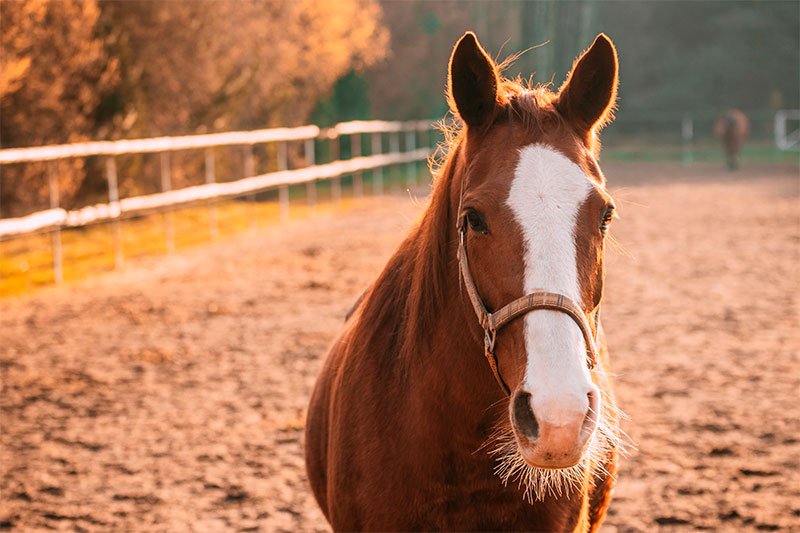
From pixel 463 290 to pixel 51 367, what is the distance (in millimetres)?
4381

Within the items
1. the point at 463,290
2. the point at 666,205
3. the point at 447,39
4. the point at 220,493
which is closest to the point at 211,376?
the point at 220,493

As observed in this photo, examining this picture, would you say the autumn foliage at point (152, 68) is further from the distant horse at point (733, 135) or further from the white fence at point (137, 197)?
the distant horse at point (733, 135)

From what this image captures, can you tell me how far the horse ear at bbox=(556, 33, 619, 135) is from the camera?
1982 millimetres

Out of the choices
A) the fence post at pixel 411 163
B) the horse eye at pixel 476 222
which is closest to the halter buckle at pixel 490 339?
the horse eye at pixel 476 222

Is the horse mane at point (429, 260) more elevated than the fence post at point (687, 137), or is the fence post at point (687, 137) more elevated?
the fence post at point (687, 137)

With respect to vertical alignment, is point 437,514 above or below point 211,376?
above

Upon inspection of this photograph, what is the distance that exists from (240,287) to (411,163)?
12966 millimetres

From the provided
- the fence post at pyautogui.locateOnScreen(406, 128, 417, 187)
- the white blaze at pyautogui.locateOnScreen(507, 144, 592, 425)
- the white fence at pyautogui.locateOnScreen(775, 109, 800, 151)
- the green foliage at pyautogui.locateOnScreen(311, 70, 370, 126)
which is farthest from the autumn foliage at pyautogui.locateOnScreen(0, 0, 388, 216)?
the white fence at pyautogui.locateOnScreen(775, 109, 800, 151)

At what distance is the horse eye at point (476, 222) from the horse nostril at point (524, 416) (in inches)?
14.7

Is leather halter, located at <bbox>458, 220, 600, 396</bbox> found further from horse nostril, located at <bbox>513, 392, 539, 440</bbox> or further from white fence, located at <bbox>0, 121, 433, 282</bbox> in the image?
white fence, located at <bbox>0, 121, 433, 282</bbox>

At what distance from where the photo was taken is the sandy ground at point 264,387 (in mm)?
3570

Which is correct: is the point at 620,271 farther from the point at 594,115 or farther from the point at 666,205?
the point at 594,115

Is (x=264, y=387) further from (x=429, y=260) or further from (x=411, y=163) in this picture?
(x=411, y=163)

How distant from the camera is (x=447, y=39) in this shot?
82.4 ft
